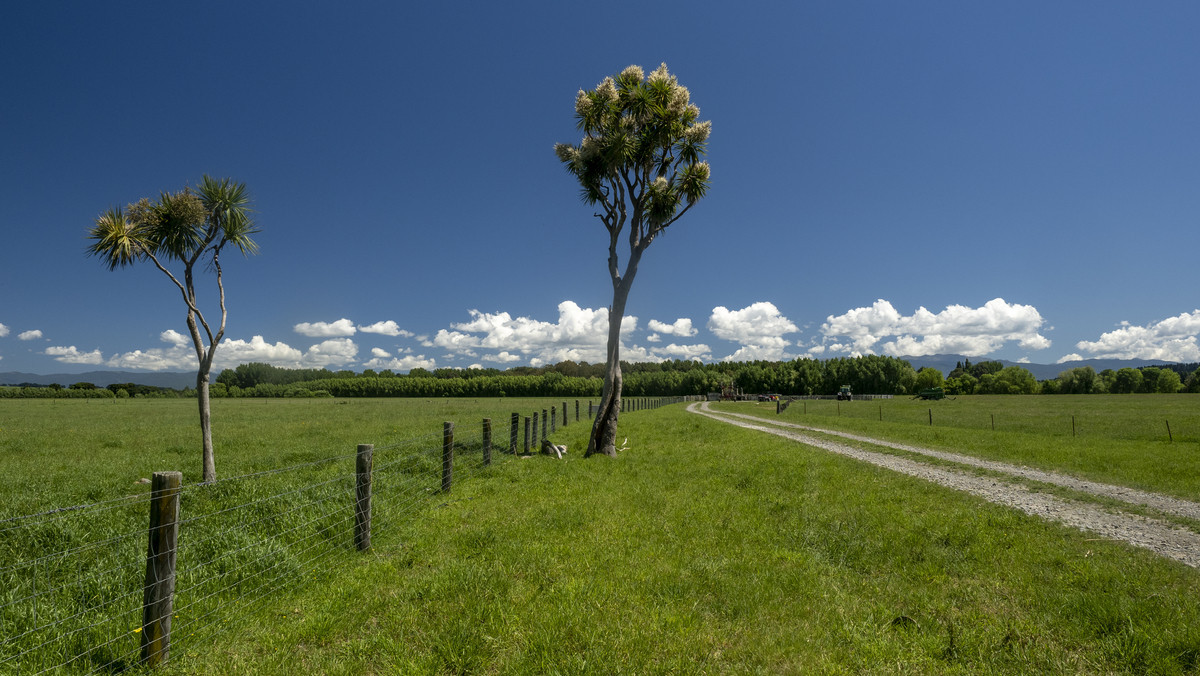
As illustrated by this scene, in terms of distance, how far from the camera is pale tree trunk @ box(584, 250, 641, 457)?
15.3 metres

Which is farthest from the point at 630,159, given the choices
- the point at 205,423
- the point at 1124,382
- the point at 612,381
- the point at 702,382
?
the point at 1124,382

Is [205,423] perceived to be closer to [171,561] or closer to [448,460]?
[448,460]

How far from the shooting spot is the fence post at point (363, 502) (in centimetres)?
682

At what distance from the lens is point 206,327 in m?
12.0

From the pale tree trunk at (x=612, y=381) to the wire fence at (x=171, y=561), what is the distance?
18.6ft

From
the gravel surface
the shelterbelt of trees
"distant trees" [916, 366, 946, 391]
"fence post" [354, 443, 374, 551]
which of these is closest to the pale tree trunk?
the gravel surface

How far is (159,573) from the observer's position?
13.7ft

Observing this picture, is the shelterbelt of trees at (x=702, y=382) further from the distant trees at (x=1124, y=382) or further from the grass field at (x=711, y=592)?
the grass field at (x=711, y=592)

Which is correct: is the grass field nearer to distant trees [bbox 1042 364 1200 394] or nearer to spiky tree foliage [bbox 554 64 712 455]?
spiky tree foliage [bbox 554 64 712 455]

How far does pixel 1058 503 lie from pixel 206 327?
1901 cm

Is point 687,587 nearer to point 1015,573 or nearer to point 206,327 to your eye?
point 1015,573

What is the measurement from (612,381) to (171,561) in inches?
483

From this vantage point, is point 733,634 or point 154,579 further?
point 733,634

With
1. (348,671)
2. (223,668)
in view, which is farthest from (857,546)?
(223,668)
